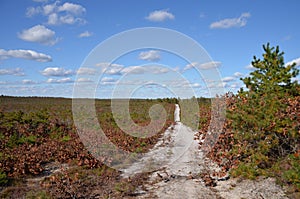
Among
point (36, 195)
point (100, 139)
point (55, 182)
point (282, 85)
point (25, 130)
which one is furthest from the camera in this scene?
point (25, 130)

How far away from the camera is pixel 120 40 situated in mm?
11961

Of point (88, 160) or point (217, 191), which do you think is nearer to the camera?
point (217, 191)

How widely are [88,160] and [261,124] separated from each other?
7.08m

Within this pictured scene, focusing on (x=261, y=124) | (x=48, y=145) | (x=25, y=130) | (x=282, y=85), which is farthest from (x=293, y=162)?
(x=25, y=130)

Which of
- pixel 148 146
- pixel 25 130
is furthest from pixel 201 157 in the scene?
pixel 25 130

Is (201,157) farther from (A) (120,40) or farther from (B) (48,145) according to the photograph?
(B) (48,145)

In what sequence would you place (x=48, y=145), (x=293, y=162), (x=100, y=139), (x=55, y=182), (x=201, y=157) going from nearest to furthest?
(x=293, y=162) → (x=55, y=182) → (x=201, y=157) → (x=48, y=145) → (x=100, y=139)

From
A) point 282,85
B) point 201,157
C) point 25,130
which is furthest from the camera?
point 25,130

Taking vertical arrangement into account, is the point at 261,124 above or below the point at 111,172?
above

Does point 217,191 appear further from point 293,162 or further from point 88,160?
point 88,160

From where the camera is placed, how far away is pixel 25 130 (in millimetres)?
18422

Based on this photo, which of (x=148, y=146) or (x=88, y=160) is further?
(x=148, y=146)

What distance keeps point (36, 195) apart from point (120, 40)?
6485 millimetres

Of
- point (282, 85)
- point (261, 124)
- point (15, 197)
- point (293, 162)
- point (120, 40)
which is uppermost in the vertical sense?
point (120, 40)
